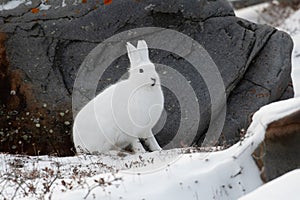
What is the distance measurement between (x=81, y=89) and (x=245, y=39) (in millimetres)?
2440

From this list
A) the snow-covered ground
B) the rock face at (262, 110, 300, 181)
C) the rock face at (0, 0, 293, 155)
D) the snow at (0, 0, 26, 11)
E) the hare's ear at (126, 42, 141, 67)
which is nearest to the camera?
the rock face at (262, 110, 300, 181)

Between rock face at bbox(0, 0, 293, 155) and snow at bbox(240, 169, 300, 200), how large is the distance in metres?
4.89

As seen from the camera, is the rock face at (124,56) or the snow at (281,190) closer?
the snow at (281,190)

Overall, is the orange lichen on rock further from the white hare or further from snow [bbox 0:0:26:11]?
the white hare

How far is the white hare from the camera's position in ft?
23.4

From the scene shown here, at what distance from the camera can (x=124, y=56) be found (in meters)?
8.97

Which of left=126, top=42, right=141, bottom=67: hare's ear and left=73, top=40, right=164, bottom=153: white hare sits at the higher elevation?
left=126, top=42, right=141, bottom=67: hare's ear

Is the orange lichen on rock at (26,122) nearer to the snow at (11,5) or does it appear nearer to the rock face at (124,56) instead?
the rock face at (124,56)

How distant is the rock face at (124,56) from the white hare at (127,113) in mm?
1308

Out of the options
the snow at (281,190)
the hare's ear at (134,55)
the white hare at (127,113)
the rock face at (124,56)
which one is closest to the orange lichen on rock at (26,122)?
the rock face at (124,56)

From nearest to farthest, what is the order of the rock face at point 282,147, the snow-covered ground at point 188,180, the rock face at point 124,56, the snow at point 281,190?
the snow at point 281,190, the rock face at point 282,147, the snow-covered ground at point 188,180, the rock face at point 124,56

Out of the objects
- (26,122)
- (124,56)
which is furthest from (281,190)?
(26,122)

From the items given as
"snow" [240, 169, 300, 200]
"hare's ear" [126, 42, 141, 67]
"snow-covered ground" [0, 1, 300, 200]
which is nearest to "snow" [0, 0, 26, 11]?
"hare's ear" [126, 42, 141, 67]

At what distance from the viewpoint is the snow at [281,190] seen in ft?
11.6
